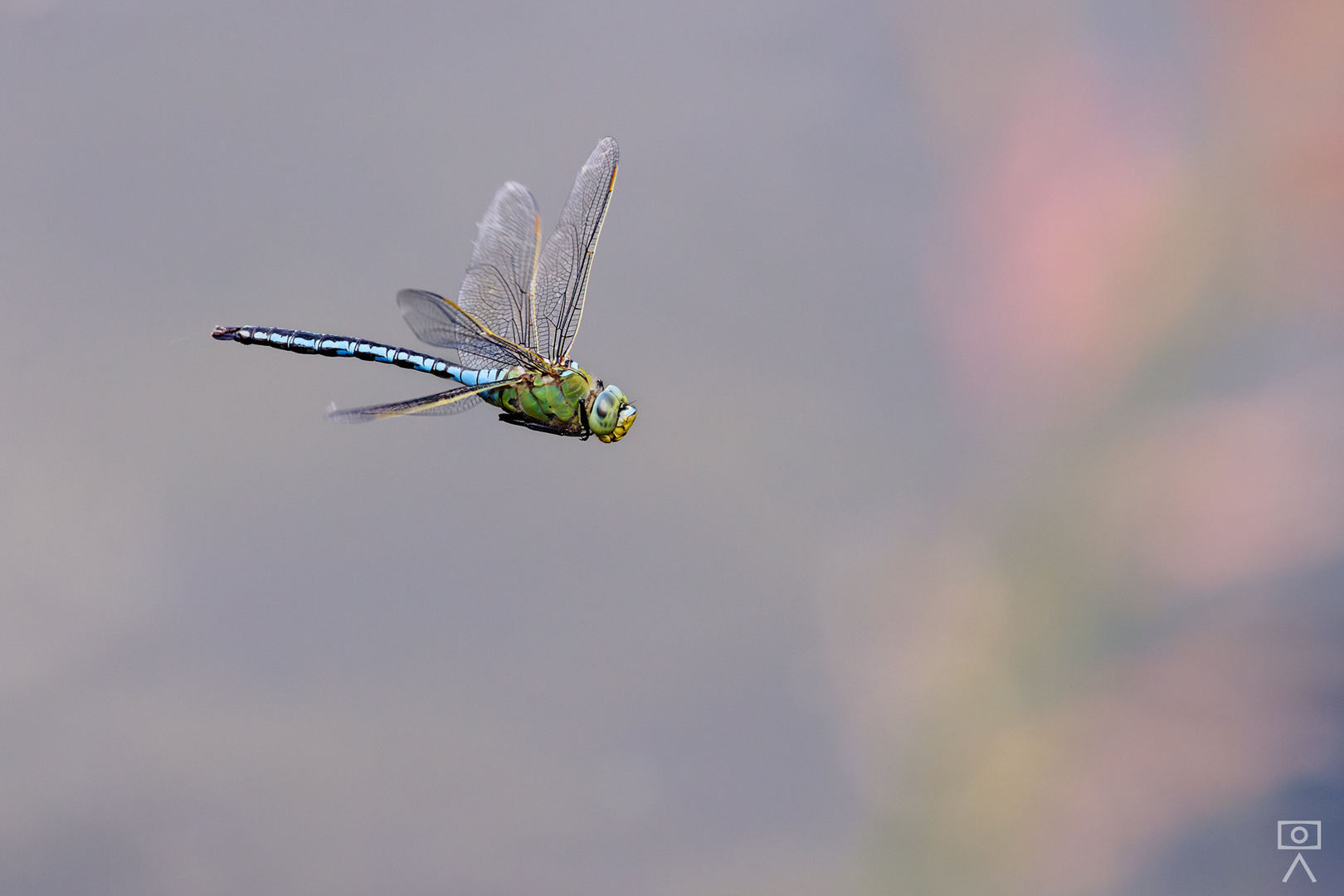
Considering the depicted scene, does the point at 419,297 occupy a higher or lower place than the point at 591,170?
lower

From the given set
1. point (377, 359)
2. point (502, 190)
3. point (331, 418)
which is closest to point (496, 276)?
point (502, 190)

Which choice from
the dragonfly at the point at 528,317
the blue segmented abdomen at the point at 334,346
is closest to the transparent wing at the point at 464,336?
the dragonfly at the point at 528,317

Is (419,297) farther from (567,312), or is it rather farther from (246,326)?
(246,326)

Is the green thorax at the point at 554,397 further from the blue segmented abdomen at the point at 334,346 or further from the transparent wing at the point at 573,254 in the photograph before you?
the blue segmented abdomen at the point at 334,346

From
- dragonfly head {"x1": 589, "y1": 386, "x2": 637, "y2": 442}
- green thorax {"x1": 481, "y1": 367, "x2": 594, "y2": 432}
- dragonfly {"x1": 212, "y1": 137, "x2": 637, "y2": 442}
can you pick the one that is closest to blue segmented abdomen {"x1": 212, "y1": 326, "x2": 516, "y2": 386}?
dragonfly {"x1": 212, "y1": 137, "x2": 637, "y2": 442}

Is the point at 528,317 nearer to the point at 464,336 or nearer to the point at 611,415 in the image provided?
the point at 464,336

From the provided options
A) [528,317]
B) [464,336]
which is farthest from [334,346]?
[528,317]

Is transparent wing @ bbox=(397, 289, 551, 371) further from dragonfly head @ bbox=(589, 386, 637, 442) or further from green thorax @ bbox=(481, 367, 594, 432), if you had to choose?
dragonfly head @ bbox=(589, 386, 637, 442)
